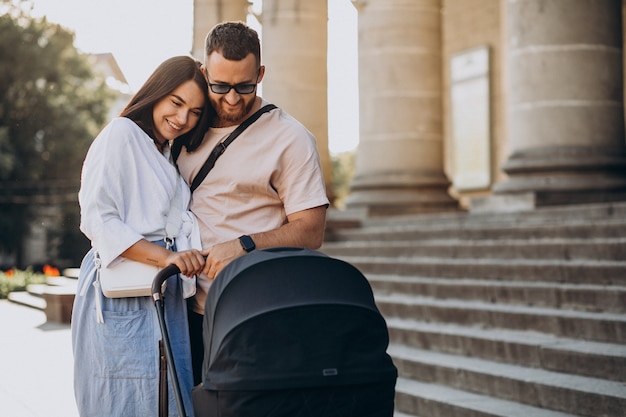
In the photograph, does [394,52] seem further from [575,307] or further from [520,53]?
[575,307]

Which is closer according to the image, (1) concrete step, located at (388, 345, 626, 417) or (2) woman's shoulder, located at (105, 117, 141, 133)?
(2) woman's shoulder, located at (105, 117, 141, 133)

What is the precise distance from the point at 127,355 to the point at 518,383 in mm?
3897

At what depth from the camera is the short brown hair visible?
3.33 meters

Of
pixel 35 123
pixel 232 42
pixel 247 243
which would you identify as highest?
pixel 35 123

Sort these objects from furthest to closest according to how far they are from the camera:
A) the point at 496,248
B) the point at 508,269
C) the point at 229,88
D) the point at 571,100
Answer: the point at 571,100 → the point at 496,248 → the point at 508,269 → the point at 229,88

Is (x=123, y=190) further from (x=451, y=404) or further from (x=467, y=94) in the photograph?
(x=467, y=94)

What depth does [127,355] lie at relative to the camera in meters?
3.30

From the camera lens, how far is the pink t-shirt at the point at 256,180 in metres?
3.51

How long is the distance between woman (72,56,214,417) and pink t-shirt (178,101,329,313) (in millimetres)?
102

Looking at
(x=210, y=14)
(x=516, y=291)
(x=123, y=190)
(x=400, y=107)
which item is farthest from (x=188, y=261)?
(x=210, y=14)

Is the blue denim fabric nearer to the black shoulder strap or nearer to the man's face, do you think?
the black shoulder strap

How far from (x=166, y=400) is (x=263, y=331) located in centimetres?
57

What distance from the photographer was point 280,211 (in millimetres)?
3615

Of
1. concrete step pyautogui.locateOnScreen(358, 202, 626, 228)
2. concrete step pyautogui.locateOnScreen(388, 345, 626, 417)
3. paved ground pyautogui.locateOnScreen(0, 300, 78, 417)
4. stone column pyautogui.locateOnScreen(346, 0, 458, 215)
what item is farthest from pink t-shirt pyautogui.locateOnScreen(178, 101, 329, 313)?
stone column pyautogui.locateOnScreen(346, 0, 458, 215)
